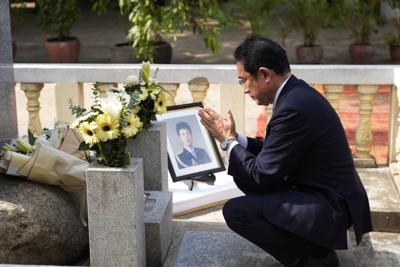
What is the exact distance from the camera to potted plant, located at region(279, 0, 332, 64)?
13.3 metres

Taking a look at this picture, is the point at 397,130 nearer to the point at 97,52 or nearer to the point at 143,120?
the point at 143,120

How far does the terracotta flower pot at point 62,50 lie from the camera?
47.6 feet

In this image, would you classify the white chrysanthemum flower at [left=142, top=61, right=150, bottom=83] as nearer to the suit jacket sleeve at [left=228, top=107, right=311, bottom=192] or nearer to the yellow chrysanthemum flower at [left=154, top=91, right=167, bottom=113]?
the yellow chrysanthemum flower at [left=154, top=91, right=167, bottom=113]

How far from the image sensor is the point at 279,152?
371cm

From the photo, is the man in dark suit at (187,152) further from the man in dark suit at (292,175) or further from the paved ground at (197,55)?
the man in dark suit at (292,175)

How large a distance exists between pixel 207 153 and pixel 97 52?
11001 millimetres

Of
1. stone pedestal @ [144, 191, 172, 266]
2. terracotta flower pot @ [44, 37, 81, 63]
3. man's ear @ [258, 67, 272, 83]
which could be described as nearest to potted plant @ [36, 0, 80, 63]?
terracotta flower pot @ [44, 37, 81, 63]

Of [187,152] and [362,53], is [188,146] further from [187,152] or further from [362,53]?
[362,53]

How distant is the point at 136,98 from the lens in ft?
13.7

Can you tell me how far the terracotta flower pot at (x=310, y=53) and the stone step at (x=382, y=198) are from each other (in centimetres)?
791

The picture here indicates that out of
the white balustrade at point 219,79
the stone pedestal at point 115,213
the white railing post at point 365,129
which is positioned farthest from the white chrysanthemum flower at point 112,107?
the white railing post at point 365,129

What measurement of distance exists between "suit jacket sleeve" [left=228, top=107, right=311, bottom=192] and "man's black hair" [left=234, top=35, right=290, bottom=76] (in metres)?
0.25

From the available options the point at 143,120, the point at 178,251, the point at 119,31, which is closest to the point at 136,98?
the point at 143,120

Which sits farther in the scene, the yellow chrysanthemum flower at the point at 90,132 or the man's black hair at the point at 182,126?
the man's black hair at the point at 182,126
